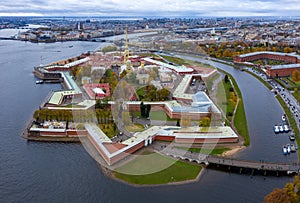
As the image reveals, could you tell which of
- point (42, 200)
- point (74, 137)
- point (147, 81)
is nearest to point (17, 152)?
point (74, 137)

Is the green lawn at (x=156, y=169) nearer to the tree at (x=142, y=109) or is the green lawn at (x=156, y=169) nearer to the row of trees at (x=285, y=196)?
the row of trees at (x=285, y=196)

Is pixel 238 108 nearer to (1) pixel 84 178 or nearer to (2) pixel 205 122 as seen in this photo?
(2) pixel 205 122

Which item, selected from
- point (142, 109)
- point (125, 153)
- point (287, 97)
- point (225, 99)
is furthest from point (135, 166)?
point (287, 97)

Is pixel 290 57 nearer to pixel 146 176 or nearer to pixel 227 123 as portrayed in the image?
pixel 227 123

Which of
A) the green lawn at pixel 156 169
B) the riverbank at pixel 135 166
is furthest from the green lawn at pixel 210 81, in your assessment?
the green lawn at pixel 156 169

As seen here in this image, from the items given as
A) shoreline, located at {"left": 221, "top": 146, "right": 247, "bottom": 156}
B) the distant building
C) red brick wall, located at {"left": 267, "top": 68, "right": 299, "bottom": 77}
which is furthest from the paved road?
shoreline, located at {"left": 221, "top": 146, "right": 247, "bottom": 156}

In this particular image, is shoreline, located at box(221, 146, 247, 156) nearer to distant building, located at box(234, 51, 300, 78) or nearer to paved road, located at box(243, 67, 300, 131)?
paved road, located at box(243, 67, 300, 131)
